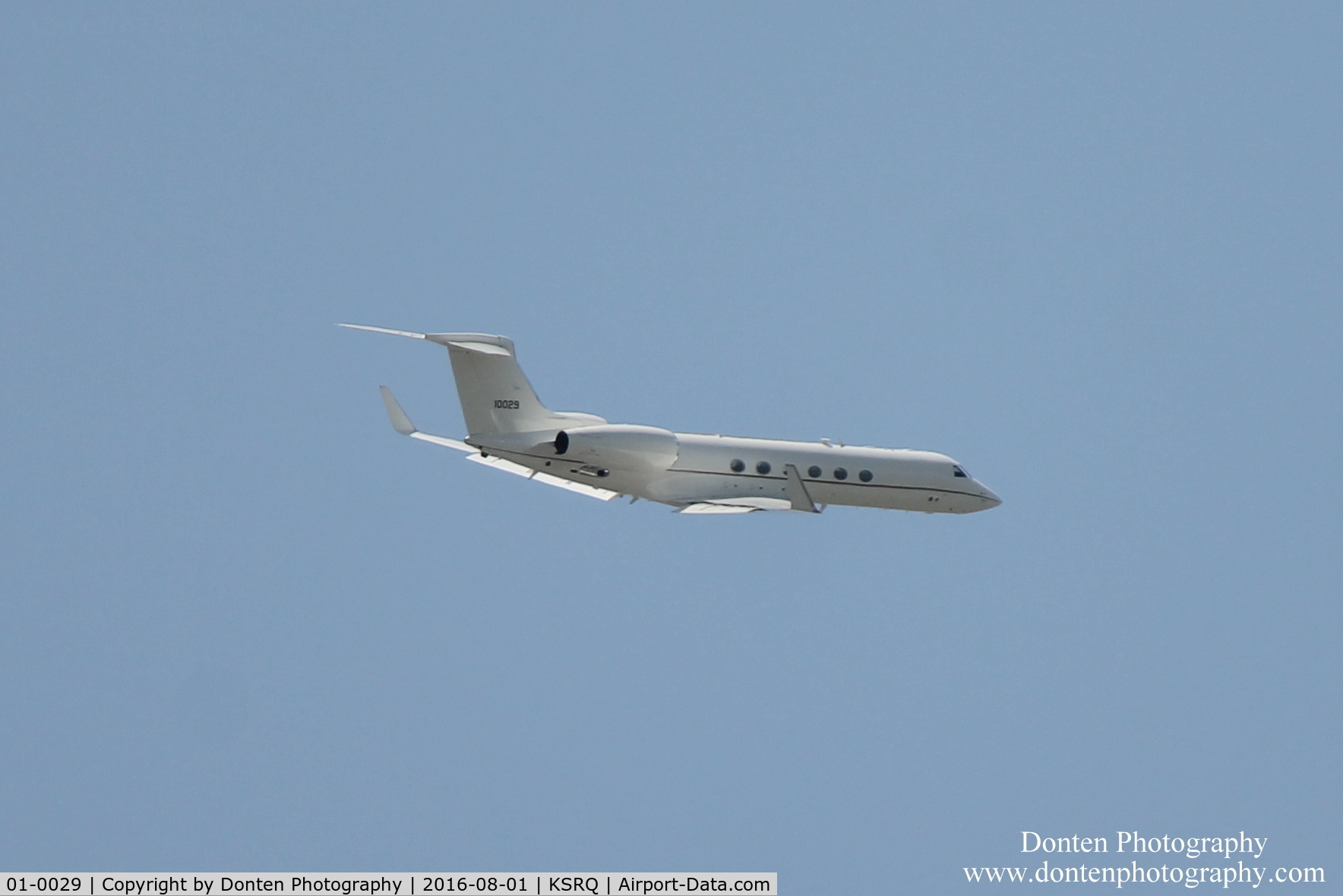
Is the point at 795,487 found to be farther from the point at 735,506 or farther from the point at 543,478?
the point at 543,478

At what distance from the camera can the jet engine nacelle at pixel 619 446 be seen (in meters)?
49.0

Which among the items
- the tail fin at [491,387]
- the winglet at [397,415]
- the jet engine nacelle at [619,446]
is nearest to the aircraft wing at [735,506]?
the jet engine nacelle at [619,446]

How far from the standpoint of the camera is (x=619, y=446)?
49.3 metres

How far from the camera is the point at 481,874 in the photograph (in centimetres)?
3909

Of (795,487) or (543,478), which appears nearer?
(543,478)

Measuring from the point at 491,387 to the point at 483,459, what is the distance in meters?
4.06

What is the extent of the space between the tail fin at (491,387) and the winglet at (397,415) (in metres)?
3.76

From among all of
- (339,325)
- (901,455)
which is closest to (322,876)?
(339,325)

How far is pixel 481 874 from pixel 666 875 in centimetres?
416

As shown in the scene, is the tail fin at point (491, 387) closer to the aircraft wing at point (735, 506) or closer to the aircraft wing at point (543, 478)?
the aircraft wing at point (543, 478)

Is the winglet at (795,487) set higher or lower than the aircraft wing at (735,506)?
higher

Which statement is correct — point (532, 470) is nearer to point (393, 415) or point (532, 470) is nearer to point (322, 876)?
point (393, 415)

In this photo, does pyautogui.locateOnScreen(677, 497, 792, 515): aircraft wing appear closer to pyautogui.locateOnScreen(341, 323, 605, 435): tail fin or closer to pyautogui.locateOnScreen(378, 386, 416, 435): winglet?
pyautogui.locateOnScreen(341, 323, 605, 435): tail fin

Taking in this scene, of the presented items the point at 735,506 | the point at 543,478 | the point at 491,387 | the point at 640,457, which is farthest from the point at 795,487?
the point at 491,387
